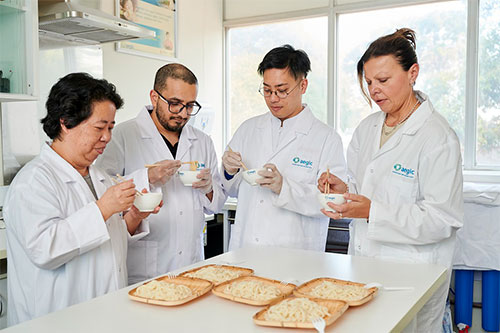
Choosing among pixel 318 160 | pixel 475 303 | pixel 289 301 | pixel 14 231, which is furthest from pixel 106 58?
pixel 475 303

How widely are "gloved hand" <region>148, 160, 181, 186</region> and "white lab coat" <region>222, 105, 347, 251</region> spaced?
1.54ft

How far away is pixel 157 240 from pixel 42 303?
0.69 meters

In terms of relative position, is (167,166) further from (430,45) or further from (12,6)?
(430,45)

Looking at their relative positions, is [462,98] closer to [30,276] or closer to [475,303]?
[475,303]

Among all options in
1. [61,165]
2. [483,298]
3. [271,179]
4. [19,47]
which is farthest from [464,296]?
[19,47]

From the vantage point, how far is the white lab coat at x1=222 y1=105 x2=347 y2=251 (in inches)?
86.3

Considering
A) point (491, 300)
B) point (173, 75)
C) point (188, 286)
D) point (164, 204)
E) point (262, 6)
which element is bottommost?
point (491, 300)

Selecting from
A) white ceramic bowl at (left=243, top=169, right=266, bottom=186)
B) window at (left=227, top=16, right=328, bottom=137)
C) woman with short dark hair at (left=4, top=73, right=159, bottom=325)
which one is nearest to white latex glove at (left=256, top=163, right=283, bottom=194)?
white ceramic bowl at (left=243, top=169, right=266, bottom=186)

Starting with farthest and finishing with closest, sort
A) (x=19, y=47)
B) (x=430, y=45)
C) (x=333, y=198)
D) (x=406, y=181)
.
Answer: (x=430, y=45) → (x=19, y=47) → (x=406, y=181) → (x=333, y=198)

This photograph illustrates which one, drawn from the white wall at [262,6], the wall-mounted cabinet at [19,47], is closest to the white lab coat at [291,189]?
the wall-mounted cabinet at [19,47]

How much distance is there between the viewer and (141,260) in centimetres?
209

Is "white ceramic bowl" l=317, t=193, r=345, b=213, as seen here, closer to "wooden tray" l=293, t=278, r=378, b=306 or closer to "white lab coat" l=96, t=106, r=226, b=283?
"wooden tray" l=293, t=278, r=378, b=306

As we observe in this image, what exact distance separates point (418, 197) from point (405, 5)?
254 centimetres

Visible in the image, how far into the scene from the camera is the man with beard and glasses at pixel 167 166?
2092mm
